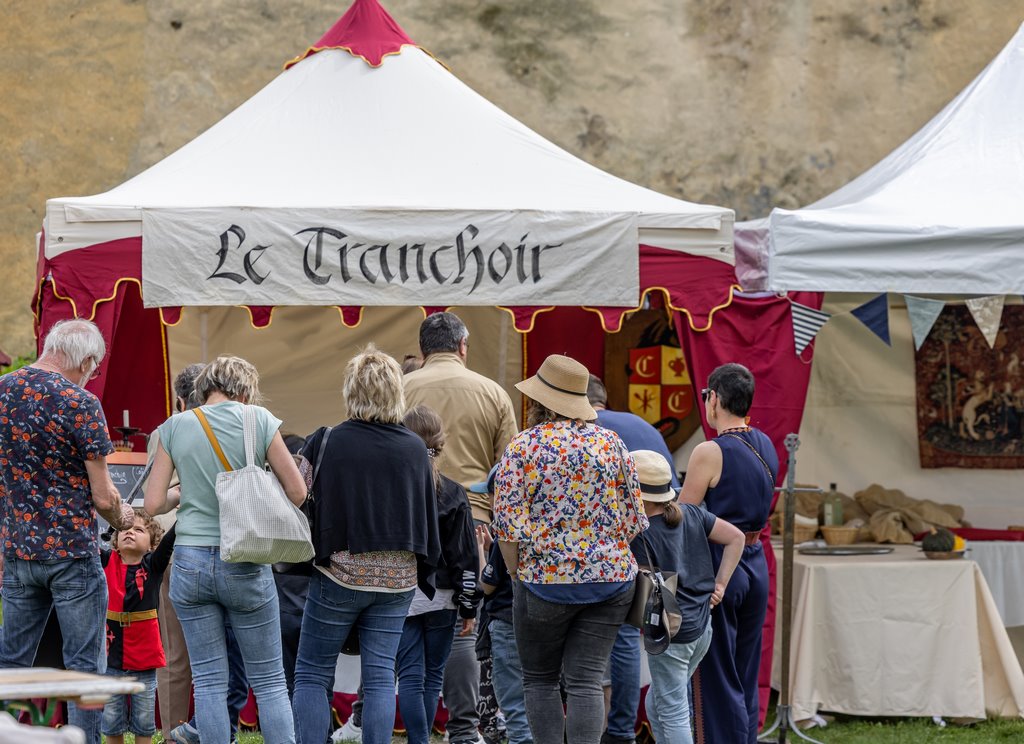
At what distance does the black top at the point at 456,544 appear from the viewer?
14.6 ft

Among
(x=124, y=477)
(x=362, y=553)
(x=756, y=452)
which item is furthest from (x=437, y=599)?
(x=124, y=477)

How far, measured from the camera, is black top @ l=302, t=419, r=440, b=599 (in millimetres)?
Answer: 4086

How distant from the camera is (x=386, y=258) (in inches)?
212

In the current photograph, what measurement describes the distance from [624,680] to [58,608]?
6.23 ft

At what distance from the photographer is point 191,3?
11.0 metres

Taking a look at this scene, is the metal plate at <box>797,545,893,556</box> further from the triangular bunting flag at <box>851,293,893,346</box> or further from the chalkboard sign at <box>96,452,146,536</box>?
the chalkboard sign at <box>96,452,146,536</box>

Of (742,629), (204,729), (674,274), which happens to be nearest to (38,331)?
(204,729)

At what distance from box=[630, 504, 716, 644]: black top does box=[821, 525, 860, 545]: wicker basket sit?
2365mm

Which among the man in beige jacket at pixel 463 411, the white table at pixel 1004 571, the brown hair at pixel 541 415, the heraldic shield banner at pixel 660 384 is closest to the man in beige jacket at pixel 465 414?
the man in beige jacket at pixel 463 411

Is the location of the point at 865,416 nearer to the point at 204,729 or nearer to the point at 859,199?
the point at 859,199

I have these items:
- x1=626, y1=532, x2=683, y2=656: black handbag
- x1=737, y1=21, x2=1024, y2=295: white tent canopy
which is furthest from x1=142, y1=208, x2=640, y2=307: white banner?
x1=626, y1=532, x2=683, y2=656: black handbag

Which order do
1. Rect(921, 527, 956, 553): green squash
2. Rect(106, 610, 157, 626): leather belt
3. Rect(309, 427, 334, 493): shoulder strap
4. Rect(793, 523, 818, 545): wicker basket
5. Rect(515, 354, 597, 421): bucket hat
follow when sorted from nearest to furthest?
Rect(515, 354, 597, 421): bucket hat < Rect(309, 427, 334, 493): shoulder strap < Rect(106, 610, 157, 626): leather belt < Rect(921, 527, 956, 553): green squash < Rect(793, 523, 818, 545): wicker basket

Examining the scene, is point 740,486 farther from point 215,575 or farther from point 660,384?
point 660,384

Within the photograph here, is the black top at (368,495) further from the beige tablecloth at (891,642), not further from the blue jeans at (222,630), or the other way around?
the beige tablecloth at (891,642)
